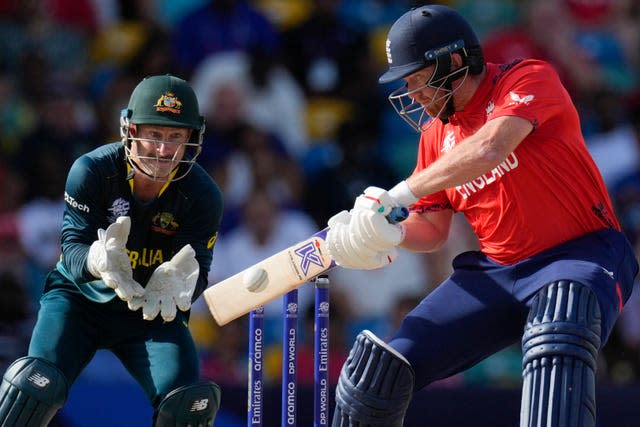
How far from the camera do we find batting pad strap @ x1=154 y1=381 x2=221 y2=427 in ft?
13.3

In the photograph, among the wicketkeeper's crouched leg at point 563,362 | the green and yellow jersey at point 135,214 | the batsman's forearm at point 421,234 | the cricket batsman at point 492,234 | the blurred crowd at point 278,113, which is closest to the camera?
the wicketkeeper's crouched leg at point 563,362

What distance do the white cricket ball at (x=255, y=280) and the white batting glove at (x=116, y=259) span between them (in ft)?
1.51

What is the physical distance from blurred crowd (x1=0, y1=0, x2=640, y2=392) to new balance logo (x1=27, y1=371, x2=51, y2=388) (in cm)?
276

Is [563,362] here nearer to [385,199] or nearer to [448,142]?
[385,199]

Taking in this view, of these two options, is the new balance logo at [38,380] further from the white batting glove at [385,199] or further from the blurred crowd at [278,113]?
the blurred crowd at [278,113]

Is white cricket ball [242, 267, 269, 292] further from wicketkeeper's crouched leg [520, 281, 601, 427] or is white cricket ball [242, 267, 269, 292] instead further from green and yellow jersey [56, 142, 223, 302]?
wicketkeeper's crouched leg [520, 281, 601, 427]

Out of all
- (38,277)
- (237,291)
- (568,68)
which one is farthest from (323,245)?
(568,68)

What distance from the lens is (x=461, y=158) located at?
3.88 meters

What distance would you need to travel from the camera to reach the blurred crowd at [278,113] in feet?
23.3

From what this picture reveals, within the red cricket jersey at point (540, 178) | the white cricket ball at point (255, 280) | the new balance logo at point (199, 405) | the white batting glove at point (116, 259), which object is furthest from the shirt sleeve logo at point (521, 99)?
the new balance logo at point (199, 405)

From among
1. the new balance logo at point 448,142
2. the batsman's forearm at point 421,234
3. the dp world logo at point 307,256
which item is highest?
the new balance logo at point 448,142

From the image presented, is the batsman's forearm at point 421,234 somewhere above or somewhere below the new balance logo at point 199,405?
above

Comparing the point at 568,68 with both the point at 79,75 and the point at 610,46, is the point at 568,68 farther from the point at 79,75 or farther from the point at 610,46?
the point at 79,75

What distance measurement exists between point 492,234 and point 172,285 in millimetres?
1120
